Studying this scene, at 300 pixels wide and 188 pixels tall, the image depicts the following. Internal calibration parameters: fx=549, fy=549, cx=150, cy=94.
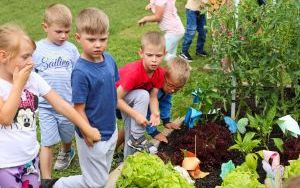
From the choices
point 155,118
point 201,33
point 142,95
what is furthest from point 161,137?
point 201,33

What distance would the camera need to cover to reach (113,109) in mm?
3633

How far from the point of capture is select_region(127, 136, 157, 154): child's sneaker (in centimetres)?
402

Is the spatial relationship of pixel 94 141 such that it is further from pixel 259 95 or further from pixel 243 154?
pixel 259 95

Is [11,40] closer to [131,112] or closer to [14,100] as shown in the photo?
[14,100]

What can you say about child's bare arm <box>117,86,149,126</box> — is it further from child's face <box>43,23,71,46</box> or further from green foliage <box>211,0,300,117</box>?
green foliage <box>211,0,300,117</box>

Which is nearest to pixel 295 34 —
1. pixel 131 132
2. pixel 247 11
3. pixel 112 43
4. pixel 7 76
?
pixel 247 11

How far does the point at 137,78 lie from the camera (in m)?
4.06

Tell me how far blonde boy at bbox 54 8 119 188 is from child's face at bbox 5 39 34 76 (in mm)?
343

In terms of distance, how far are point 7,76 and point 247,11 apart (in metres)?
1.96

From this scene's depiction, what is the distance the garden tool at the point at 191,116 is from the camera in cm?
440

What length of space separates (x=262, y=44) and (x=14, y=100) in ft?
6.34

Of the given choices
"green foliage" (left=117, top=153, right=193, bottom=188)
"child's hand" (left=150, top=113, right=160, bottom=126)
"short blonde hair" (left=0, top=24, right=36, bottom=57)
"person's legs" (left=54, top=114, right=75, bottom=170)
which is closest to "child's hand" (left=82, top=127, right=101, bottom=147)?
"green foliage" (left=117, top=153, right=193, bottom=188)

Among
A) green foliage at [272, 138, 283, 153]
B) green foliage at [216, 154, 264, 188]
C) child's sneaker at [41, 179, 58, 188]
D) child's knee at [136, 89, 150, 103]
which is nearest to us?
green foliage at [216, 154, 264, 188]

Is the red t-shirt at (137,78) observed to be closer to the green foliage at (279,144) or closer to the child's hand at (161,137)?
the child's hand at (161,137)
